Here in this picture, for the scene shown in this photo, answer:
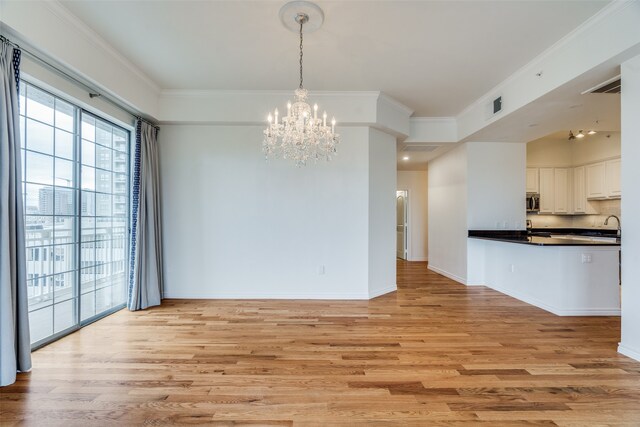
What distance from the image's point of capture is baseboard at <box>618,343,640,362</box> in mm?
2586

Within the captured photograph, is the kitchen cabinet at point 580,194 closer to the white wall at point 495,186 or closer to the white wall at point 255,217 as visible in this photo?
the white wall at point 495,186

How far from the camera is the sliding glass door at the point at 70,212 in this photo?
283 cm

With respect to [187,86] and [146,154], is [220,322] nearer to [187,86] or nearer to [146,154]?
[146,154]

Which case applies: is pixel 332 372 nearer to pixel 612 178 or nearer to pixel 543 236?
pixel 543 236

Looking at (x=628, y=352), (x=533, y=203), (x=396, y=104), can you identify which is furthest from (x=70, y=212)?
(x=533, y=203)

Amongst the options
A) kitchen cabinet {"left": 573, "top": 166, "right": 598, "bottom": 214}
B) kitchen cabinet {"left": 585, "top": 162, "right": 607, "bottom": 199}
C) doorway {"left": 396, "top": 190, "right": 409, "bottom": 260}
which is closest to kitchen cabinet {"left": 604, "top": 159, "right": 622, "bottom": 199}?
kitchen cabinet {"left": 585, "top": 162, "right": 607, "bottom": 199}

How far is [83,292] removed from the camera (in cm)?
346

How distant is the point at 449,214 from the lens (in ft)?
19.9

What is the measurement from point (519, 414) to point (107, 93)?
5.10 meters

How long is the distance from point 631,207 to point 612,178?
16.7 ft

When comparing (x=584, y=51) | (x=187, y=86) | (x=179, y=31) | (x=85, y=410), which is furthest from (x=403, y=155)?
(x=85, y=410)

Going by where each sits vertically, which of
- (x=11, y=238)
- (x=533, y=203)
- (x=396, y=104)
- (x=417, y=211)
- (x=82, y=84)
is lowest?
(x=11, y=238)

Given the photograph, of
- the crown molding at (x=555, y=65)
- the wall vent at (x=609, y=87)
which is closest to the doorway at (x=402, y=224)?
the crown molding at (x=555, y=65)

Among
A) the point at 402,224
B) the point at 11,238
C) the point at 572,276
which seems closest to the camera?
the point at 11,238
